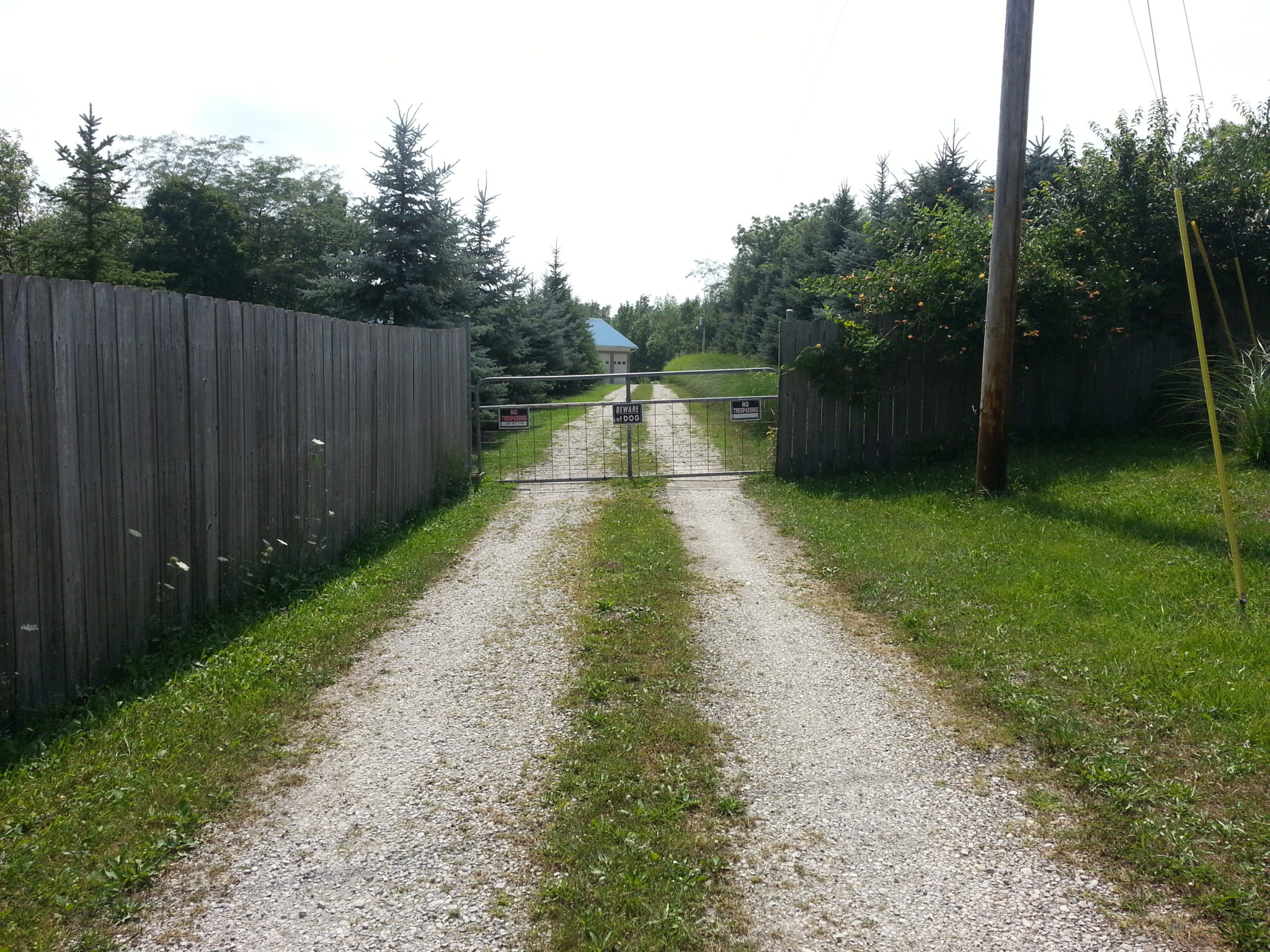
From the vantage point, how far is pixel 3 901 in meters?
3.12

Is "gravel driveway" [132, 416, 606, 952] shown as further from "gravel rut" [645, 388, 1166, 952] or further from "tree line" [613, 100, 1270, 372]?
"tree line" [613, 100, 1270, 372]

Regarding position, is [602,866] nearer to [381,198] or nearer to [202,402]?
[202,402]

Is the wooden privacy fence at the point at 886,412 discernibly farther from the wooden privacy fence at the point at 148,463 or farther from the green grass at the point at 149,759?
the green grass at the point at 149,759

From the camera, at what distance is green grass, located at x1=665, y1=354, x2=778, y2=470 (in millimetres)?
14812

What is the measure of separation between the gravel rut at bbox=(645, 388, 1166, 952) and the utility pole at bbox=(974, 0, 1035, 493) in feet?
15.9

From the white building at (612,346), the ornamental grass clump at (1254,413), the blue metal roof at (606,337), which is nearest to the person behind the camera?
the ornamental grass clump at (1254,413)

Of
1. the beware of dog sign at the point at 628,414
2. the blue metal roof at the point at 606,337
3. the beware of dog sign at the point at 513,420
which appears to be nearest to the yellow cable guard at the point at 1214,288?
the beware of dog sign at the point at 628,414

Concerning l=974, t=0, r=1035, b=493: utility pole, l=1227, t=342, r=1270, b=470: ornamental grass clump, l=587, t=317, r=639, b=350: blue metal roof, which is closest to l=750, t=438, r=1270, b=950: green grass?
l=1227, t=342, r=1270, b=470: ornamental grass clump

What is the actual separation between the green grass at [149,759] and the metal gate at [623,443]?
5.03 m

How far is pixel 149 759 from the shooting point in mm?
4195

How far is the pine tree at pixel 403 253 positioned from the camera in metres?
16.8

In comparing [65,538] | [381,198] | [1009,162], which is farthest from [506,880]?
[381,198]

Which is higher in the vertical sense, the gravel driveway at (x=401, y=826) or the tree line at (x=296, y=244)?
the tree line at (x=296, y=244)

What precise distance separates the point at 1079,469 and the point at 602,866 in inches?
370
